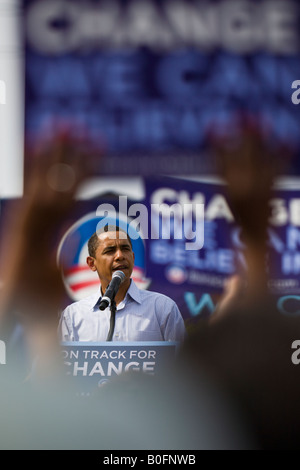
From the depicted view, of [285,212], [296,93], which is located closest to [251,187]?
[285,212]

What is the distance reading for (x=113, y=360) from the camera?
8.95 feet

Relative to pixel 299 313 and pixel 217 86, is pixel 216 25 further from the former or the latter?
pixel 299 313

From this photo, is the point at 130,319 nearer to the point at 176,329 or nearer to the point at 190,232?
the point at 176,329

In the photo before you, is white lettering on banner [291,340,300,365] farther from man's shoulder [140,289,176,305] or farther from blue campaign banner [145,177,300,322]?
man's shoulder [140,289,176,305]

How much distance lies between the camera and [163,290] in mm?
2746

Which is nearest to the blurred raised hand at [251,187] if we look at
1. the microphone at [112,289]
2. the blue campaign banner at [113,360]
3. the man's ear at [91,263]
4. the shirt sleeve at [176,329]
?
the shirt sleeve at [176,329]

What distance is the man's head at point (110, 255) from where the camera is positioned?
2.76 metres

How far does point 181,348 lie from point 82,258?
64 centimetres

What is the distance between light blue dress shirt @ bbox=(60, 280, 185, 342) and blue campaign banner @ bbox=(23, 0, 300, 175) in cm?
61

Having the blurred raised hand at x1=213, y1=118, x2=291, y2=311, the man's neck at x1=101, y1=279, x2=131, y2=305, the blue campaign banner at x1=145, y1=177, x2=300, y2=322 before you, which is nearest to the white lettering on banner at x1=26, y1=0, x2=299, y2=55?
the blurred raised hand at x1=213, y1=118, x2=291, y2=311

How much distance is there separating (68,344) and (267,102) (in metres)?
1.49

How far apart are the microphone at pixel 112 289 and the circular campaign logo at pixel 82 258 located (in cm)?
6

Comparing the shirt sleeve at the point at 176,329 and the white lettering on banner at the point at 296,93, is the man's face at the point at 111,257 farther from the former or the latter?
the white lettering on banner at the point at 296,93

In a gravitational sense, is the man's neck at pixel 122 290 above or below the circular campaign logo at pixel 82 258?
below
